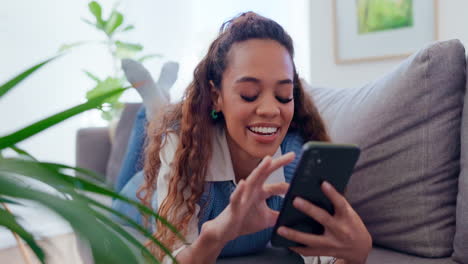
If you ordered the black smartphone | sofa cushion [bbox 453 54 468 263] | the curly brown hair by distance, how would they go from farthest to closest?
the curly brown hair → sofa cushion [bbox 453 54 468 263] → the black smartphone

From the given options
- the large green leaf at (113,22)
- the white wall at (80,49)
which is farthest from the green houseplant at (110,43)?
the white wall at (80,49)

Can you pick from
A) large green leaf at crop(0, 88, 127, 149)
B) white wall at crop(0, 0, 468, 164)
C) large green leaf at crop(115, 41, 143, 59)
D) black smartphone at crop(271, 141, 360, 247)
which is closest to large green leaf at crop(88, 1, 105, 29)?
large green leaf at crop(115, 41, 143, 59)

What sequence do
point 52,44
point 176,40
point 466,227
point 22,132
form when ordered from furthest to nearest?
point 176,40, point 52,44, point 466,227, point 22,132

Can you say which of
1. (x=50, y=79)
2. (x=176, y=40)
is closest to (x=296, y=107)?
(x=50, y=79)

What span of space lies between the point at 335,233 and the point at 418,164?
10.8 inches

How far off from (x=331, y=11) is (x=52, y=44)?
5.48 feet

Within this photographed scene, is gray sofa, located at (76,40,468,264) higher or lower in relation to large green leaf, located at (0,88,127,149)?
lower

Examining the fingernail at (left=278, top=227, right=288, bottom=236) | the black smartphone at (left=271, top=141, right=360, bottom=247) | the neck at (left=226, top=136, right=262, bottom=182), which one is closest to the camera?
the black smartphone at (left=271, top=141, right=360, bottom=247)

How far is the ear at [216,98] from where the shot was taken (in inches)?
42.1

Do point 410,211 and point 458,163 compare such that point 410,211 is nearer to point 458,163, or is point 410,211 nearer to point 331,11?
point 458,163

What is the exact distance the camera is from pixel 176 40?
12.4 feet

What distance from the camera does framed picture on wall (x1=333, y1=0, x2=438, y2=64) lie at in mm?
2727

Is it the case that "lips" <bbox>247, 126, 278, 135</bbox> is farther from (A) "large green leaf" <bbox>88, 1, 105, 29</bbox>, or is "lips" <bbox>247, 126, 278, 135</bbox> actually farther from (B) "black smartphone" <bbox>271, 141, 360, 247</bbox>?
(A) "large green leaf" <bbox>88, 1, 105, 29</bbox>

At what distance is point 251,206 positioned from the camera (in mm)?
818
